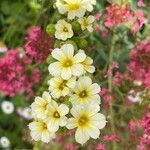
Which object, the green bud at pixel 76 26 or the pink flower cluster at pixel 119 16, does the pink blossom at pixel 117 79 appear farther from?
the green bud at pixel 76 26

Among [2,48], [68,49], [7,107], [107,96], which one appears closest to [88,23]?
[68,49]

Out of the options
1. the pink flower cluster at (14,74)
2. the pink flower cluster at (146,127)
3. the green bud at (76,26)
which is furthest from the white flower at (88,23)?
the pink flower cluster at (14,74)

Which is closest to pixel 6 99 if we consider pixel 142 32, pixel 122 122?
pixel 122 122

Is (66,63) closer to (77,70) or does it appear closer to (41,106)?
(77,70)

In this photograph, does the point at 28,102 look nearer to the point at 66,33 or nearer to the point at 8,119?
the point at 8,119

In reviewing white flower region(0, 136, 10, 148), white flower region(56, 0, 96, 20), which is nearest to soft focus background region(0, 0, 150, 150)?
white flower region(0, 136, 10, 148)
